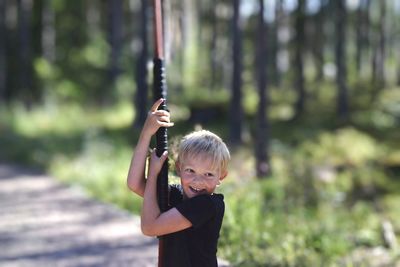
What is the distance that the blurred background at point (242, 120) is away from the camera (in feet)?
28.4

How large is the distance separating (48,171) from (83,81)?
13.4m

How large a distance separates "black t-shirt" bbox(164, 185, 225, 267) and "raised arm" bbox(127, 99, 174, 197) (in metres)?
0.22

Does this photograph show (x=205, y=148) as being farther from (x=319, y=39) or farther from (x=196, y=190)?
(x=319, y=39)

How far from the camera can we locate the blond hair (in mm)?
3016

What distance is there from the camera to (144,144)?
3094 mm

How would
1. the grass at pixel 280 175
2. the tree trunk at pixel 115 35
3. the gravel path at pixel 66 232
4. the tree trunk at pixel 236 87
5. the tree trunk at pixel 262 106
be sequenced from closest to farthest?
the gravel path at pixel 66 232, the grass at pixel 280 175, the tree trunk at pixel 262 106, the tree trunk at pixel 236 87, the tree trunk at pixel 115 35


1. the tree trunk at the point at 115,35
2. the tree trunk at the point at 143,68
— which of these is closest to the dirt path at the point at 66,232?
the tree trunk at the point at 143,68

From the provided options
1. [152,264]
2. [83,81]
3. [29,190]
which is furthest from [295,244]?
[83,81]

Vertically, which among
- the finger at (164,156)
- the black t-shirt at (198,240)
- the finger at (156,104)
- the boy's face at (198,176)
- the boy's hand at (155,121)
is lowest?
the black t-shirt at (198,240)

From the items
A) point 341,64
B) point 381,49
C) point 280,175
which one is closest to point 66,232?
point 280,175

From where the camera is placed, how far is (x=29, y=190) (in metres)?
11.6

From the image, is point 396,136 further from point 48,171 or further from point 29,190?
point 29,190

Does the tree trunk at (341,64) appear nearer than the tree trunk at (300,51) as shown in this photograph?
Yes

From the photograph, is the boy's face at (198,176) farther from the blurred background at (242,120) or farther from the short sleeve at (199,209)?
the blurred background at (242,120)
